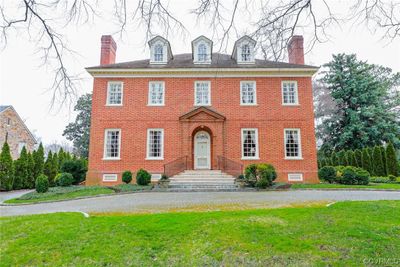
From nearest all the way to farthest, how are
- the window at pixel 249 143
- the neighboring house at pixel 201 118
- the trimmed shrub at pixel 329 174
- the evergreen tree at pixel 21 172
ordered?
1. the trimmed shrub at pixel 329 174
2. the neighboring house at pixel 201 118
3. the window at pixel 249 143
4. the evergreen tree at pixel 21 172

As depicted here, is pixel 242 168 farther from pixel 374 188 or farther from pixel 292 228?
pixel 292 228

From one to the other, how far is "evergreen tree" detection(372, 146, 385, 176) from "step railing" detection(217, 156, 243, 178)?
11.8 metres

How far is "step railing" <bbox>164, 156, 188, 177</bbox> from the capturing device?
16.2 m

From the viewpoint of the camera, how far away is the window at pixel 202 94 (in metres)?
17.5

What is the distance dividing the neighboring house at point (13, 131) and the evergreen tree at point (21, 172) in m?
13.1

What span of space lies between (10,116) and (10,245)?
31836mm

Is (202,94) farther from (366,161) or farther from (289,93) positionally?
(366,161)

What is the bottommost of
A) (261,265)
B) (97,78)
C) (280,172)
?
(261,265)

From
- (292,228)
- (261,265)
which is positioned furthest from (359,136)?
(261,265)

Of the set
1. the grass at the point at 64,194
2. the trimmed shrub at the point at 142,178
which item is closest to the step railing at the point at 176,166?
the trimmed shrub at the point at 142,178

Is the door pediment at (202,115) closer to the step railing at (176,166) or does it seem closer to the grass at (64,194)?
the step railing at (176,166)

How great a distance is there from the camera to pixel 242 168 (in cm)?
1616

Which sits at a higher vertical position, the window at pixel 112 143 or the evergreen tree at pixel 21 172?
the window at pixel 112 143

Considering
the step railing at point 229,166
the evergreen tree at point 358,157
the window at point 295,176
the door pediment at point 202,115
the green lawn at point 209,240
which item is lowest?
the green lawn at point 209,240
